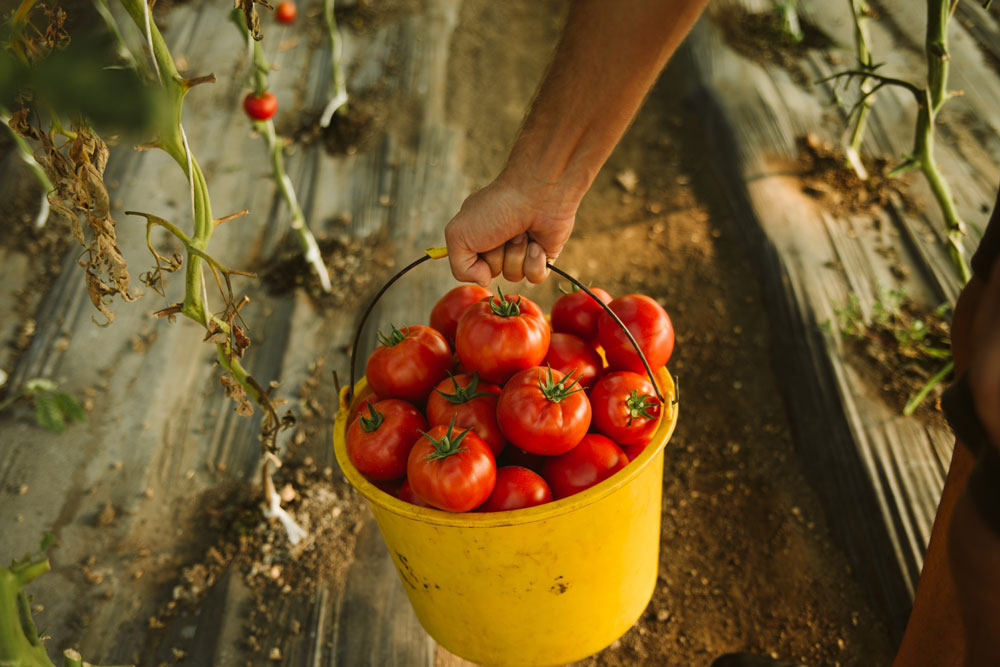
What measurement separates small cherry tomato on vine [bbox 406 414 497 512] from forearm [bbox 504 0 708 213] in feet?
Answer: 1.56

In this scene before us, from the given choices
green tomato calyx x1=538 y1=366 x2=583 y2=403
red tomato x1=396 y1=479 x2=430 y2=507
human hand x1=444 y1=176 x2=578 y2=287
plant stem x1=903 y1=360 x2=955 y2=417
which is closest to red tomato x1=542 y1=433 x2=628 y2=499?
green tomato calyx x1=538 y1=366 x2=583 y2=403

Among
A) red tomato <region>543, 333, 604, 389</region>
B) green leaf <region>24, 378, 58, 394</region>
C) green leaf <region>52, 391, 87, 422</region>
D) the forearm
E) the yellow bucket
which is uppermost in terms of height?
the forearm

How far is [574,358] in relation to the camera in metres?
1.36

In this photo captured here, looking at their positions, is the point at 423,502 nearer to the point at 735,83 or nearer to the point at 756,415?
the point at 756,415

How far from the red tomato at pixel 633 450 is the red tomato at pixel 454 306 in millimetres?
427

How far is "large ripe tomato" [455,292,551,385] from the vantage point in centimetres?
127

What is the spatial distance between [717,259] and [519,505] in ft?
6.04

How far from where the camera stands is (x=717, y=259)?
2.72 m

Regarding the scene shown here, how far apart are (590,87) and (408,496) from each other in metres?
0.78

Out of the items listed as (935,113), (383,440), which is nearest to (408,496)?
(383,440)

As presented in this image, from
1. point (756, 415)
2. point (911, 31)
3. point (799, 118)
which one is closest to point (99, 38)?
point (756, 415)

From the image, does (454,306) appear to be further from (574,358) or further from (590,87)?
(590,87)

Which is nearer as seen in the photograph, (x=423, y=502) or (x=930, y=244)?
(x=423, y=502)

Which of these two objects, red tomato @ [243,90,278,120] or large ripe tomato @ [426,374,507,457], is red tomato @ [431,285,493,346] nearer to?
large ripe tomato @ [426,374,507,457]
